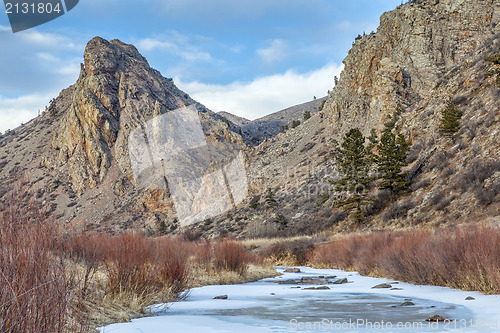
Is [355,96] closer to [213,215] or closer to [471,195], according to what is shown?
[213,215]

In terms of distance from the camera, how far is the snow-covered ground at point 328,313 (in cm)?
454

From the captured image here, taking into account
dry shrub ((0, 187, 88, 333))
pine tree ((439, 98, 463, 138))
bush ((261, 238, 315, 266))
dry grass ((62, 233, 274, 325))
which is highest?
pine tree ((439, 98, 463, 138))

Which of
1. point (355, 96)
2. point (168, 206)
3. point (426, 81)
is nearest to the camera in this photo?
point (426, 81)

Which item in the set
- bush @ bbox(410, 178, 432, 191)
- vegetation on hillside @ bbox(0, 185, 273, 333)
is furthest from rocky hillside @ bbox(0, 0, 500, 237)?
vegetation on hillside @ bbox(0, 185, 273, 333)

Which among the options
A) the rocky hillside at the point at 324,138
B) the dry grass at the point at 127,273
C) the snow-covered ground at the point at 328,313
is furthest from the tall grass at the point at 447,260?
the rocky hillside at the point at 324,138

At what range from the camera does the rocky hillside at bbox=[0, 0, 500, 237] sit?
25.2 meters

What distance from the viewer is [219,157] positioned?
7300cm

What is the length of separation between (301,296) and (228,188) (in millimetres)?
56170

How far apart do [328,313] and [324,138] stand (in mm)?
55819

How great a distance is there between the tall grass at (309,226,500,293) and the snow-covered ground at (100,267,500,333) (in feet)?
1.12

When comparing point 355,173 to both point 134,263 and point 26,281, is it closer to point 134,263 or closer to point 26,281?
point 134,263

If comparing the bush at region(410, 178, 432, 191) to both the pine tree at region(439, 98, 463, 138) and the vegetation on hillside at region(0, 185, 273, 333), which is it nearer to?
the pine tree at region(439, 98, 463, 138)

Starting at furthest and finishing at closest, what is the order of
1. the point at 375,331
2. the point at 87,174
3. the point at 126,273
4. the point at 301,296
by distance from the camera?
the point at 87,174, the point at 301,296, the point at 126,273, the point at 375,331

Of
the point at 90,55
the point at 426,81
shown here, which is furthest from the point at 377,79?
the point at 90,55
